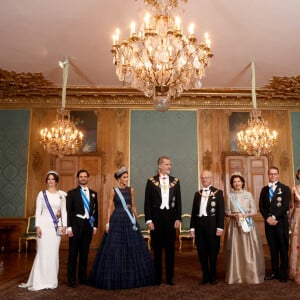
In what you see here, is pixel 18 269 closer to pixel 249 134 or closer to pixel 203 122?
pixel 249 134

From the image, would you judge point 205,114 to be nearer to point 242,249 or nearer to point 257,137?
point 257,137

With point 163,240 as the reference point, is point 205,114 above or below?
above

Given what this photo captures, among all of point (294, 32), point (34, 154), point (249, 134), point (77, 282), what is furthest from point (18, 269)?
point (294, 32)

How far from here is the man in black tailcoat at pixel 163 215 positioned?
4262 mm

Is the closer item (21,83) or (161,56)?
(161,56)

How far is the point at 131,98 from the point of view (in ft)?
29.7

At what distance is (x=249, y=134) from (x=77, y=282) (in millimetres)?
4551

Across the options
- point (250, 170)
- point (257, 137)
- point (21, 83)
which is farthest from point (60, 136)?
point (250, 170)

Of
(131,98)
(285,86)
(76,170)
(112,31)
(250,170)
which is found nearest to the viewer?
(112,31)

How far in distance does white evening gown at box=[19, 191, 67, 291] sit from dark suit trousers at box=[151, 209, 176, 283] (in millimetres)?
1250

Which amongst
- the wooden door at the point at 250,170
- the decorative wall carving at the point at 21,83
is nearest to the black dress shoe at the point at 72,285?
the decorative wall carving at the point at 21,83

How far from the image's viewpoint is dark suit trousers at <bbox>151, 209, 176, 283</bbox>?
4258 mm

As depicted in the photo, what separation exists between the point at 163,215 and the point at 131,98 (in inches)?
209

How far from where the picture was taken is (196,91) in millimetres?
8781
